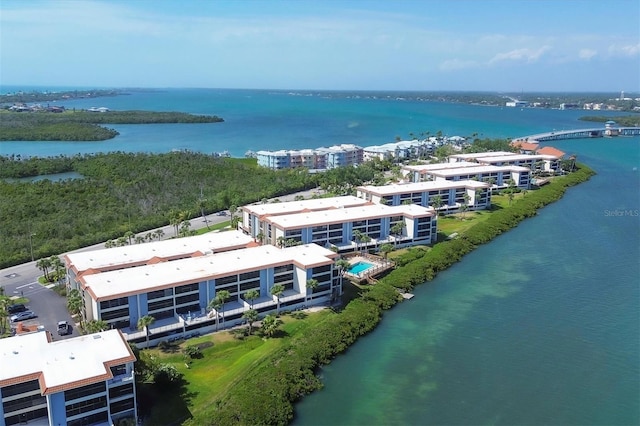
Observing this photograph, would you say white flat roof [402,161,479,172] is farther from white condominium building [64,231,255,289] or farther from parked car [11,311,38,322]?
parked car [11,311,38,322]

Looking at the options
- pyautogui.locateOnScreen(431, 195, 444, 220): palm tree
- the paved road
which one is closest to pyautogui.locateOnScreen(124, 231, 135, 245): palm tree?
the paved road

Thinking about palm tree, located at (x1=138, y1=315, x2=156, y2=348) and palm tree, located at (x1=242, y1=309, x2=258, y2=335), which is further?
palm tree, located at (x1=242, y1=309, x2=258, y2=335)

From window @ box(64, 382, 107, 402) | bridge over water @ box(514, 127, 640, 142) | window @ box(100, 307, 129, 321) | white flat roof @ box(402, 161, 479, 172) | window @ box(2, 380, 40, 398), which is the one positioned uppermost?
bridge over water @ box(514, 127, 640, 142)

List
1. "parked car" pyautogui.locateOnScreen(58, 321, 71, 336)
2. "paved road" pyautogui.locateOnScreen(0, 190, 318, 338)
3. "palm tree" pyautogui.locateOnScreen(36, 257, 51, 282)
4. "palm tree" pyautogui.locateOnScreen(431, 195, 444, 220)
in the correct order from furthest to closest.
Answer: "palm tree" pyautogui.locateOnScreen(431, 195, 444, 220)
"palm tree" pyautogui.locateOnScreen(36, 257, 51, 282)
"paved road" pyautogui.locateOnScreen(0, 190, 318, 338)
"parked car" pyautogui.locateOnScreen(58, 321, 71, 336)

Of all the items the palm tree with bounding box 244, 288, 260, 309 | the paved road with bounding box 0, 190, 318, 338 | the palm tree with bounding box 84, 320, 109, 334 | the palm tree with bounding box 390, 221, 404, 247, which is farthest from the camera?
the palm tree with bounding box 390, 221, 404, 247

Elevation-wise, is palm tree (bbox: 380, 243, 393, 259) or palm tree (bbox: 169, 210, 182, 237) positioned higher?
palm tree (bbox: 169, 210, 182, 237)

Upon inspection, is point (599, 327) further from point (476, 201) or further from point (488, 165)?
point (488, 165)
